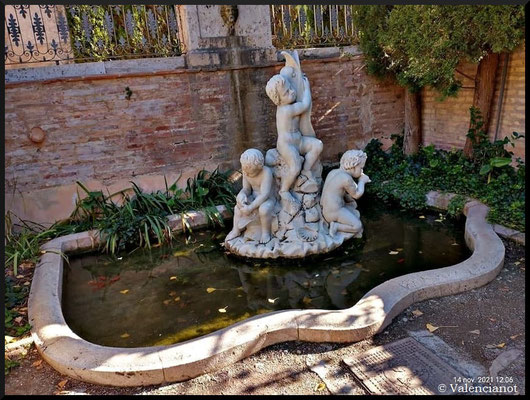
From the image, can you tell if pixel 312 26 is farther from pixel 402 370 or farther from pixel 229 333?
pixel 402 370

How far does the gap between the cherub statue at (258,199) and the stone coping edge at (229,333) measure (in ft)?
5.60

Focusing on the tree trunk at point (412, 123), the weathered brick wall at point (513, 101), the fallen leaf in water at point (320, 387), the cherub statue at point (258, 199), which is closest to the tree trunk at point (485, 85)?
the weathered brick wall at point (513, 101)

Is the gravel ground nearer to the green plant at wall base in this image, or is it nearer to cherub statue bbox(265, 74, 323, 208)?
cherub statue bbox(265, 74, 323, 208)

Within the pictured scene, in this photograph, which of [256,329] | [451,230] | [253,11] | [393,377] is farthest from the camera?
[253,11]

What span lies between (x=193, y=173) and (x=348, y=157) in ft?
10.4

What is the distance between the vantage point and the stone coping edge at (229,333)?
2.86m

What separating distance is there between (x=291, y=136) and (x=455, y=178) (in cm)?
309

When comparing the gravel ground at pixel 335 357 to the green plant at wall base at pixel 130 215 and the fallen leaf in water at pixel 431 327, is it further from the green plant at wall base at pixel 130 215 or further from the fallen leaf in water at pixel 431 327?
the green plant at wall base at pixel 130 215

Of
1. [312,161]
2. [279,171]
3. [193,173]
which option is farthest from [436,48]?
[193,173]

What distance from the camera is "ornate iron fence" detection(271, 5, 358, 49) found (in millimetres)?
7418

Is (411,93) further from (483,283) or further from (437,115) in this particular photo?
(483,283)

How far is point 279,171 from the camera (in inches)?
202

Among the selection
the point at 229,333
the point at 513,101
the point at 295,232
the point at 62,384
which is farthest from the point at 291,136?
the point at 513,101

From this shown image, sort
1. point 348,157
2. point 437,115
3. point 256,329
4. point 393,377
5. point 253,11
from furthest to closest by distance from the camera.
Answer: point 437,115 → point 253,11 → point 348,157 → point 256,329 → point 393,377
